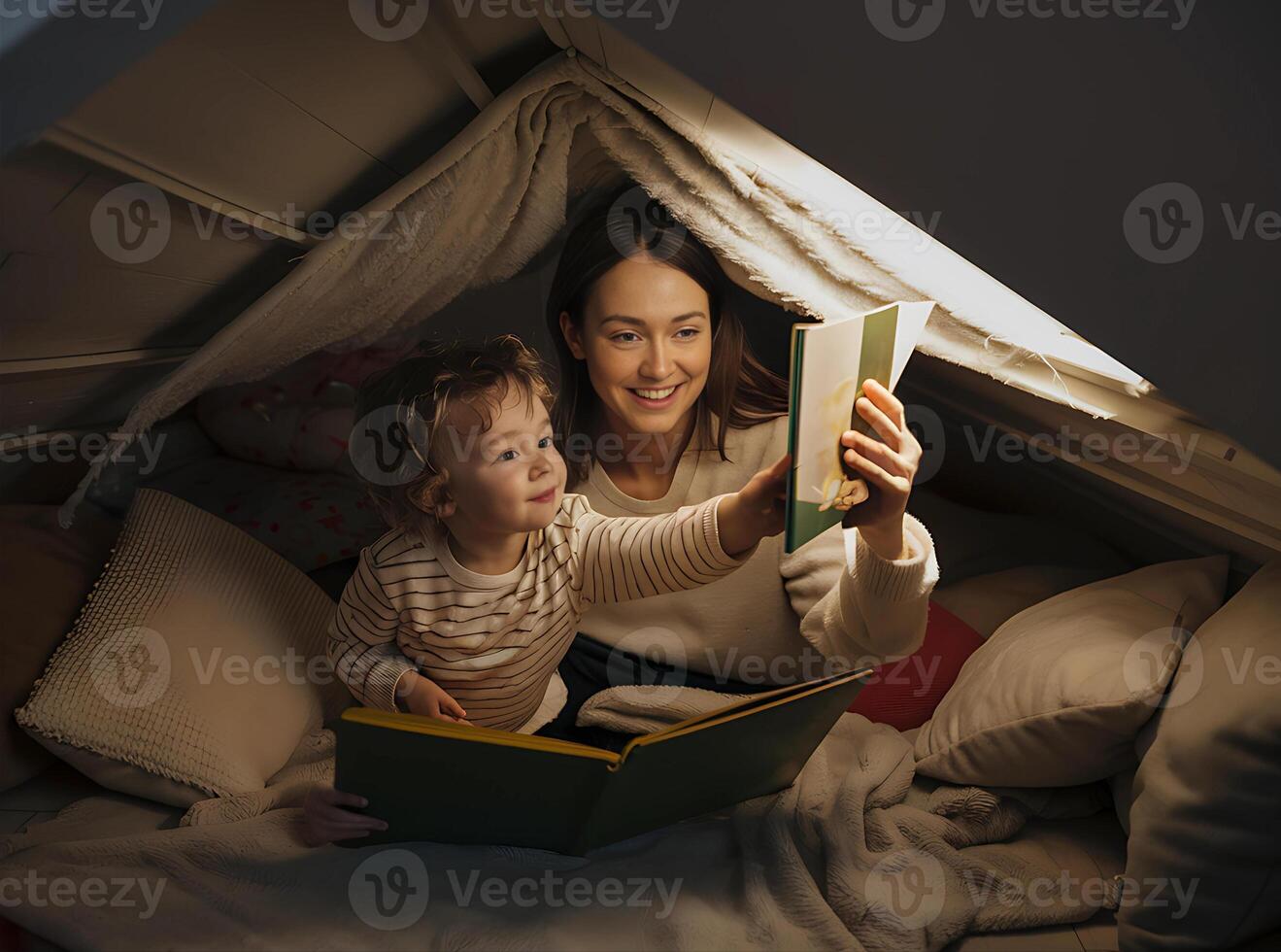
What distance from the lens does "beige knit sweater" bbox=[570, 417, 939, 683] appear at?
1.13 m

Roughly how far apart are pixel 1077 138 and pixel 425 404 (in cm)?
65

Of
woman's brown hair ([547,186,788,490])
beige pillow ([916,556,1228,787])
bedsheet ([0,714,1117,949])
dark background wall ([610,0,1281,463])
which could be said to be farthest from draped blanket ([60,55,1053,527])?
bedsheet ([0,714,1117,949])

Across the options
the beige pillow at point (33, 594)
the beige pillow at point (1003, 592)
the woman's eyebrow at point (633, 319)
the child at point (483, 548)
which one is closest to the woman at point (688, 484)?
the woman's eyebrow at point (633, 319)

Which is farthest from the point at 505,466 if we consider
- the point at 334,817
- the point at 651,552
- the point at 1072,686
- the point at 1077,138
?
the point at 1072,686

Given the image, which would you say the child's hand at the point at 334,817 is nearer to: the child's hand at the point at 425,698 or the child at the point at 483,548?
the child at the point at 483,548

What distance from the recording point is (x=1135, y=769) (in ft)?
3.80

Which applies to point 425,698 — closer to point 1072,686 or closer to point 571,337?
point 571,337

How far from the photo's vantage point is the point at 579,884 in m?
1.07

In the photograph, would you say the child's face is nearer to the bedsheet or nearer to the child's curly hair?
the child's curly hair

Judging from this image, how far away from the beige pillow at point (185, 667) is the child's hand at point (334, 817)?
9.5 inches

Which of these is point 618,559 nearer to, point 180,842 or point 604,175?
point 604,175

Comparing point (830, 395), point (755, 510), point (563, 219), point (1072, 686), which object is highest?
point (563, 219)

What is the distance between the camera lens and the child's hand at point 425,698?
3.46 ft

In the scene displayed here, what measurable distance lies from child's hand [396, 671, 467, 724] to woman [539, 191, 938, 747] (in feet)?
0.67
